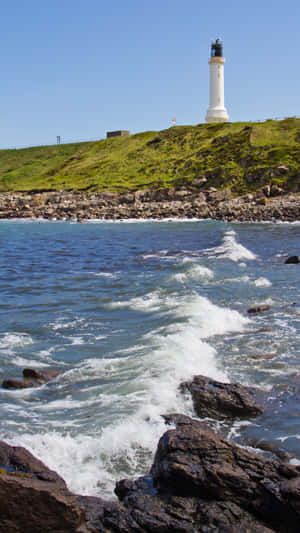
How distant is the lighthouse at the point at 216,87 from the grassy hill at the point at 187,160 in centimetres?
546

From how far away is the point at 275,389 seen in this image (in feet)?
35.4

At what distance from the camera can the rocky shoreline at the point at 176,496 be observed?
5.75m

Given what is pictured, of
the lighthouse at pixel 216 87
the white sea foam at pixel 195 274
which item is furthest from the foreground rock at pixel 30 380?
the lighthouse at pixel 216 87

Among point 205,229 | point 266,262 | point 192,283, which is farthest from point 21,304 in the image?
point 205,229

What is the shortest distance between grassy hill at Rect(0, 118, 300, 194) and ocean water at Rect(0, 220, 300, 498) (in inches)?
2362

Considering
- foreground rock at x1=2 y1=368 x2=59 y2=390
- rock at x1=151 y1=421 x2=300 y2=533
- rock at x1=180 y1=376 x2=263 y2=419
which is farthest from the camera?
foreground rock at x1=2 y1=368 x2=59 y2=390

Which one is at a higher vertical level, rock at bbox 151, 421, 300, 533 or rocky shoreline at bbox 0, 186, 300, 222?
rocky shoreline at bbox 0, 186, 300, 222

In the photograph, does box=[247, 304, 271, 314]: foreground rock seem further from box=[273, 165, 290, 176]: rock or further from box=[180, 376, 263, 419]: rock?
box=[273, 165, 290, 176]: rock

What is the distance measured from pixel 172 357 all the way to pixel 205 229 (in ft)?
148

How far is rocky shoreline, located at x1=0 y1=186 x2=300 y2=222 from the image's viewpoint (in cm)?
7181

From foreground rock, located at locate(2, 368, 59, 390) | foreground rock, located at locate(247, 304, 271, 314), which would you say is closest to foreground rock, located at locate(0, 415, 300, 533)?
foreground rock, located at locate(2, 368, 59, 390)

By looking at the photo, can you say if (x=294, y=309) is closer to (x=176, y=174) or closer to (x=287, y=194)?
(x=287, y=194)

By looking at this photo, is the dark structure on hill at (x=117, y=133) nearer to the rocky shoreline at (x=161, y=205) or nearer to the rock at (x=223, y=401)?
the rocky shoreline at (x=161, y=205)

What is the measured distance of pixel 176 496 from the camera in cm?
637
